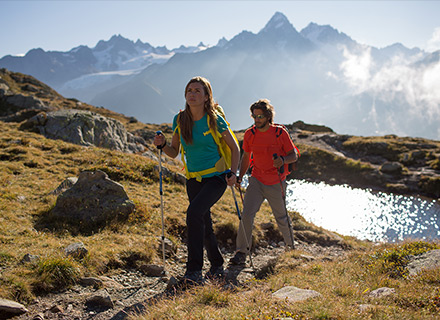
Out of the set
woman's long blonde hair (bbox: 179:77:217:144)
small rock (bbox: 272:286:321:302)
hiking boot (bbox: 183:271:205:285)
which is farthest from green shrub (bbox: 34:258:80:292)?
small rock (bbox: 272:286:321:302)

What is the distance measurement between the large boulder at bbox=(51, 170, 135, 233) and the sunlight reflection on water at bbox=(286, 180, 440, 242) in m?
19.8

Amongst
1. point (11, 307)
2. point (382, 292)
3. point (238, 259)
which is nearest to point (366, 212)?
point (238, 259)

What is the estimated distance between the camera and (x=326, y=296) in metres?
4.59

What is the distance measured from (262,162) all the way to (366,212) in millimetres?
26631

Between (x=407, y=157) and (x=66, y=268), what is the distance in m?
52.4

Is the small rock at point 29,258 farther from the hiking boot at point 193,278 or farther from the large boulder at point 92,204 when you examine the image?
the hiking boot at point 193,278

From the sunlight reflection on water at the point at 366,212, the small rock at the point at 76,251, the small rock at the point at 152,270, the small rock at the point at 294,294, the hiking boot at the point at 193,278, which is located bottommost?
the sunlight reflection on water at the point at 366,212

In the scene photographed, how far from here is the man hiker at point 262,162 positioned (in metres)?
7.85

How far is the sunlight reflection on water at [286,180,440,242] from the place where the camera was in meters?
24.8

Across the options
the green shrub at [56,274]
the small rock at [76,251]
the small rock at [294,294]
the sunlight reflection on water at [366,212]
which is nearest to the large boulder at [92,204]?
the small rock at [76,251]

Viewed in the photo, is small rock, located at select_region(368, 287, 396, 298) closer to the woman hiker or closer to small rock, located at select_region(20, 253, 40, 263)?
the woman hiker

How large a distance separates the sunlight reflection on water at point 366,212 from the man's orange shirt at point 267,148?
18.1 metres

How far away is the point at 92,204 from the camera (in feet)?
30.3

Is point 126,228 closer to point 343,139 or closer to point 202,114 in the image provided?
point 202,114
